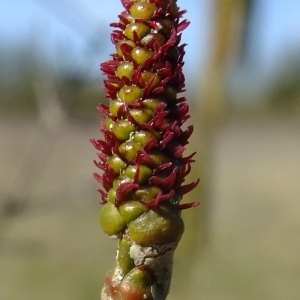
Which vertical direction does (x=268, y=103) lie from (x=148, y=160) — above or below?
above

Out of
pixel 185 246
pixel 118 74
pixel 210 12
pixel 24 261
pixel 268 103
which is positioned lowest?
pixel 24 261

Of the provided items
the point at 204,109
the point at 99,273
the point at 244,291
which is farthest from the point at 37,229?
the point at 204,109

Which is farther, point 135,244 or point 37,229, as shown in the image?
point 37,229

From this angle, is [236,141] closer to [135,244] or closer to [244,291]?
[244,291]

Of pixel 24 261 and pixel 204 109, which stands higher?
A: pixel 204 109

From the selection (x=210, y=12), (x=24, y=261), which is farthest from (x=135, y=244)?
(x=24, y=261)

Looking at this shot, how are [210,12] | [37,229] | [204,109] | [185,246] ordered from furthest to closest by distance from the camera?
[37,229] < [185,246] < [204,109] < [210,12]

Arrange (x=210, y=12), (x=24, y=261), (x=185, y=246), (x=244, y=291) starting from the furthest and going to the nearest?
(x=24, y=261) < (x=244, y=291) < (x=185, y=246) < (x=210, y=12)

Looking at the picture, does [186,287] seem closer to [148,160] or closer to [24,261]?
[148,160]

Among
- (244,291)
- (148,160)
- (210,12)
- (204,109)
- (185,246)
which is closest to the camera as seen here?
(148,160)
